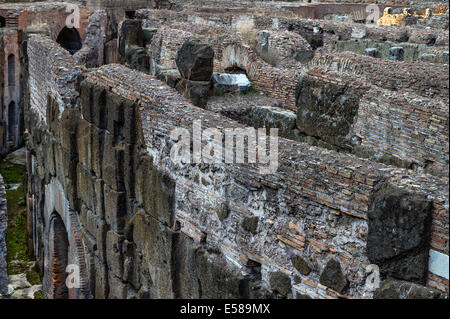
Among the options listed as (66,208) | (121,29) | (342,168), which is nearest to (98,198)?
(66,208)

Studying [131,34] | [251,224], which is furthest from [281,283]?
[131,34]

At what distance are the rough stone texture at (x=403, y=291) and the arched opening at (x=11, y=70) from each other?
1846 centimetres

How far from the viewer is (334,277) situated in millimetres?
4191

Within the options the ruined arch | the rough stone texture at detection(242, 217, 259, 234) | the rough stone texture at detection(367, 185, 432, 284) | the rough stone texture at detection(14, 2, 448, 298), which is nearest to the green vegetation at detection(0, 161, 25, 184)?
the rough stone texture at detection(14, 2, 448, 298)

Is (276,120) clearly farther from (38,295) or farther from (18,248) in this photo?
(18,248)

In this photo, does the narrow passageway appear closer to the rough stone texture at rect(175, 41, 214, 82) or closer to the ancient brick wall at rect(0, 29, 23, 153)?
the ancient brick wall at rect(0, 29, 23, 153)

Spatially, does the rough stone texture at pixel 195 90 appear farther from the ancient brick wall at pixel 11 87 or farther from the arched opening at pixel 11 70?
the arched opening at pixel 11 70

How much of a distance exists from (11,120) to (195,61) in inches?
531

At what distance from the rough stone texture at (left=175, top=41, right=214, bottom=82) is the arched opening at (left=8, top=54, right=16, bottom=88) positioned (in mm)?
13280

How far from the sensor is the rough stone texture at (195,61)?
27.6 ft

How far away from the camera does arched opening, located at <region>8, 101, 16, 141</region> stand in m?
20.1

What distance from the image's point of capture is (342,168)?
412 cm
